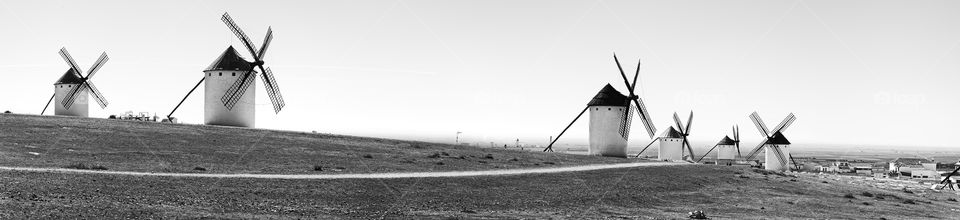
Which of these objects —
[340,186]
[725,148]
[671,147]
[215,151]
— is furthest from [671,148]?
[340,186]

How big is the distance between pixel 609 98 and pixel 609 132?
3191 mm

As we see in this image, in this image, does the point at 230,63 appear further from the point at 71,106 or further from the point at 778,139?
the point at 778,139

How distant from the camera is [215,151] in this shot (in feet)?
118

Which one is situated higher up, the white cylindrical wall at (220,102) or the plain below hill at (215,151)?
the white cylindrical wall at (220,102)

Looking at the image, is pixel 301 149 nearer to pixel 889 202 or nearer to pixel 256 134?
pixel 256 134

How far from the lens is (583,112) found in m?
63.8

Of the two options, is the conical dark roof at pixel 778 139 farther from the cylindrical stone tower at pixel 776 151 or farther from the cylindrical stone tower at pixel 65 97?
the cylindrical stone tower at pixel 65 97

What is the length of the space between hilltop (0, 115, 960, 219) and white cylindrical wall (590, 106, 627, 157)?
393 inches

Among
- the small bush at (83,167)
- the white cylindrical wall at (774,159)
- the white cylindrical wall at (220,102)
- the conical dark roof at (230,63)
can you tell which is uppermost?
the conical dark roof at (230,63)

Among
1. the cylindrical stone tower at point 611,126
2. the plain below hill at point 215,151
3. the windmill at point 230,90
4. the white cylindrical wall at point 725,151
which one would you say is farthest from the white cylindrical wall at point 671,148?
the windmill at point 230,90

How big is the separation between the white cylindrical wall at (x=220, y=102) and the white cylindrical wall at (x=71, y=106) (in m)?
16.2

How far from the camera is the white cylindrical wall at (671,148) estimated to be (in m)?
78.1

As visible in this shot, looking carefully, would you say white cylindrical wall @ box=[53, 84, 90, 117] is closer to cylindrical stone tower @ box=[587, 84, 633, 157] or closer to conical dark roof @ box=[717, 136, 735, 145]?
cylindrical stone tower @ box=[587, 84, 633, 157]

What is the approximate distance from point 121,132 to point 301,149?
1089cm
